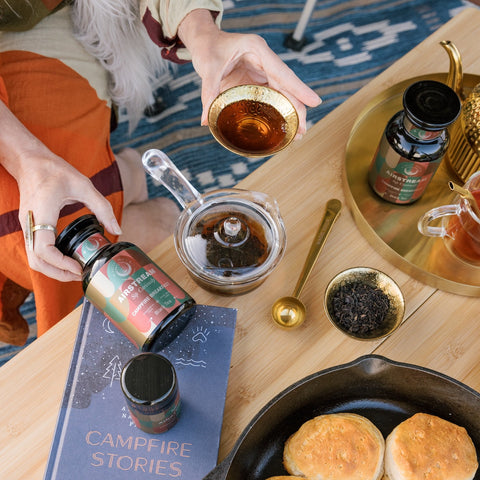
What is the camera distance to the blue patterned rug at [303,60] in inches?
63.2

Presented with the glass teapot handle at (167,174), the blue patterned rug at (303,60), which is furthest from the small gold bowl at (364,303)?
the blue patterned rug at (303,60)

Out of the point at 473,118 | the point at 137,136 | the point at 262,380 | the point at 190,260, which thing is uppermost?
the point at 473,118

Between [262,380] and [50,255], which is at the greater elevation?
[50,255]

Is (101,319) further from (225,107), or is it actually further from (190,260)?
(225,107)

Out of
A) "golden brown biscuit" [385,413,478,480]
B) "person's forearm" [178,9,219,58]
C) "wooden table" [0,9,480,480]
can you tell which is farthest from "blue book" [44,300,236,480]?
"person's forearm" [178,9,219,58]

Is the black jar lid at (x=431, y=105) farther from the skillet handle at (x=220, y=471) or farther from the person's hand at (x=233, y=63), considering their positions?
the skillet handle at (x=220, y=471)

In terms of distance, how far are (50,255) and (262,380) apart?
1.18 ft

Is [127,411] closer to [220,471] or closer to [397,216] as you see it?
[220,471]

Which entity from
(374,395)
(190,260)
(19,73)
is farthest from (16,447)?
(19,73)

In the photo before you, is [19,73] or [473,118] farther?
[19,73]

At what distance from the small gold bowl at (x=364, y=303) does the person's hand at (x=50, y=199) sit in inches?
13.8

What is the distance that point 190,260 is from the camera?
746 mm

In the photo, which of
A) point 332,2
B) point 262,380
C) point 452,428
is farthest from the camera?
point 332,2

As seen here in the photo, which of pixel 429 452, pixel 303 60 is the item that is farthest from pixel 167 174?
pixel 303 60
